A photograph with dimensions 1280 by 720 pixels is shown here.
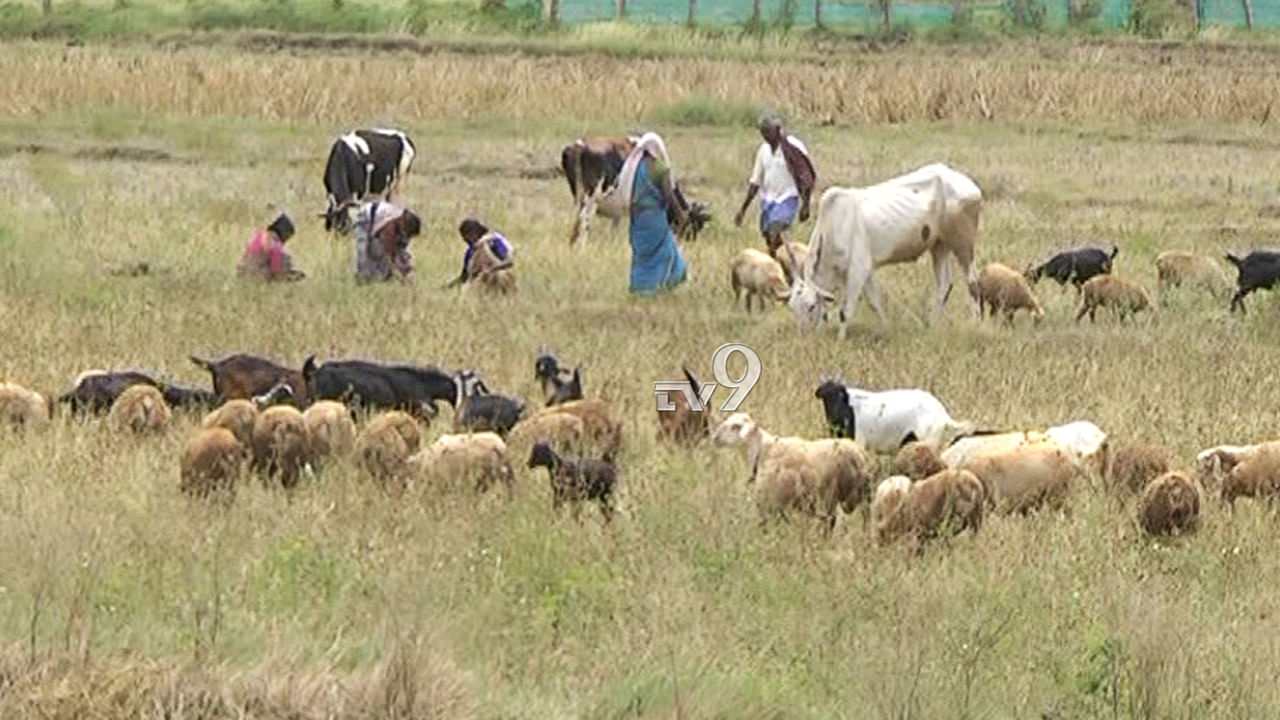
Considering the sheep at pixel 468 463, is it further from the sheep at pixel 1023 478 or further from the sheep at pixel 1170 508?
the sheep at pixel 1170 508

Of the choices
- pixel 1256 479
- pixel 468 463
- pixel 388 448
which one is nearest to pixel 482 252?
pixel 388 448

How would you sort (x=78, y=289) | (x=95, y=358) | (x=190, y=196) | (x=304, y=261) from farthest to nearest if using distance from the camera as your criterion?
1. (x=190, y=196)
2. (x=304, y=261)
3. (x=78, y=289)
4. (x=95, y=358)

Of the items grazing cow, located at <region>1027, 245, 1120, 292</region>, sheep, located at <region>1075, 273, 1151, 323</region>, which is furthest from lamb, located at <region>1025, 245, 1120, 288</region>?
sheep, located at <region>1075, 273, 1151, 323</region>

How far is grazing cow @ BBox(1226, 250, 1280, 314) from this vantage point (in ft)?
50.7

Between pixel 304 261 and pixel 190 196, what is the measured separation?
416 centimetres

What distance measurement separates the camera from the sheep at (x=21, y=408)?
10.4 metres

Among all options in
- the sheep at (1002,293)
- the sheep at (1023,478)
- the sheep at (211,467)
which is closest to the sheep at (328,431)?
the sheep at (211,467)

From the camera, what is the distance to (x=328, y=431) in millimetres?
9734

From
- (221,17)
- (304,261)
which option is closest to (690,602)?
(304,261)

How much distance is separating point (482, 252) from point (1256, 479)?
24.0ft

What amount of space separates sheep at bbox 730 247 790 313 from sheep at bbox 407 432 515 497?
6147 mm

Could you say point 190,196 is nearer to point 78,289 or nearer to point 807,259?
point 78,289

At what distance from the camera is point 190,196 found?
20734 millimetres

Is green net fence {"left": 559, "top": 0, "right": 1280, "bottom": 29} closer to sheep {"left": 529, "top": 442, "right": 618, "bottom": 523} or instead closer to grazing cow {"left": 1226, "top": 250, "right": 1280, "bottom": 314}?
grazing cow {"left": 1226, "top": 250, "right": 1280, "bottom": 314}
